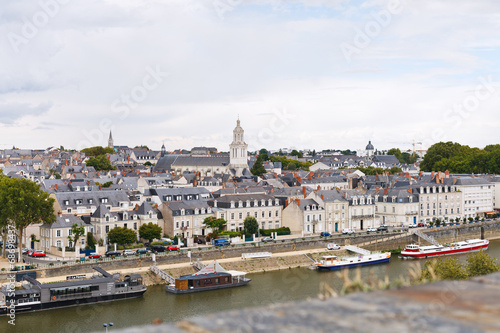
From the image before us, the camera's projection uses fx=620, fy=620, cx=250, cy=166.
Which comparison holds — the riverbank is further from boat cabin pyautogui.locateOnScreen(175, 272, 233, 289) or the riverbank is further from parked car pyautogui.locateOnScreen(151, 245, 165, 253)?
boat cabin pyautogui.locateOnScreen(175, 272, 233, 289)

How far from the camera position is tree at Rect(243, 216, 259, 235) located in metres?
51.8

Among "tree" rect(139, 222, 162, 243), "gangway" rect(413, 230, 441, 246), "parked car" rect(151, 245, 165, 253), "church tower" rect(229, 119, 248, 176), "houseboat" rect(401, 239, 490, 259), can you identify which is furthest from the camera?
"church tower" rect(229, 119, 248, 176)

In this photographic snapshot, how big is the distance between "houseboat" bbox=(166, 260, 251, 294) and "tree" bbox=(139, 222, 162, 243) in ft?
25.6

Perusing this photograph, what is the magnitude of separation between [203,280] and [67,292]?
8279 mm

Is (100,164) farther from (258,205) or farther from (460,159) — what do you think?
(258,205)

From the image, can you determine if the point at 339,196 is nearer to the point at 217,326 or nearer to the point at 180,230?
the point at 180,230

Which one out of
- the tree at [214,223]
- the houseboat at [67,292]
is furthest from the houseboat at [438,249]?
the houseboat at [67,292]

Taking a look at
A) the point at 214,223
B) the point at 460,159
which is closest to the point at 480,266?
the point at 214,223

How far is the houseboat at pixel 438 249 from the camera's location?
50.7 m

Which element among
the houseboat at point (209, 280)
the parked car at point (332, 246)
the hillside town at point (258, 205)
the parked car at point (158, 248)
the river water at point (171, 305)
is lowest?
the river water at point (171, 305)

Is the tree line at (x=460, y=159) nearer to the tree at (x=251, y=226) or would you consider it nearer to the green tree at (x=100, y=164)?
the tree at (x=251, y=226)

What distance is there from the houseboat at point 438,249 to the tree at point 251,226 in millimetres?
12279

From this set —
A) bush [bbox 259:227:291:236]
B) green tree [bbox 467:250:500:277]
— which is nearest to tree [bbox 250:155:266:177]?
bush [bbox 259:227:291:236]

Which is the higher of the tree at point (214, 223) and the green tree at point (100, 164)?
the green tree at point (100, 164)
